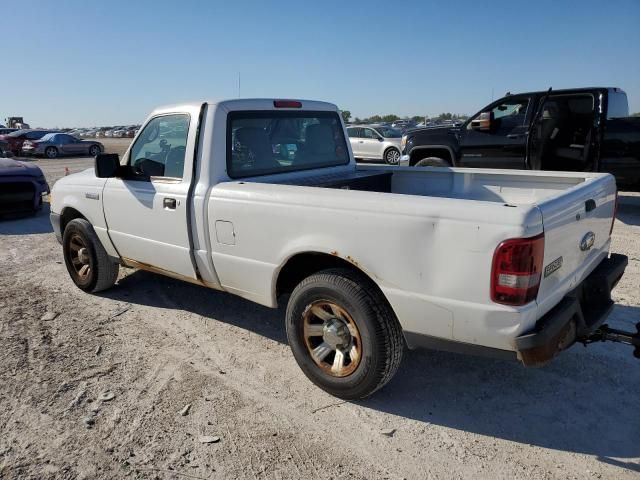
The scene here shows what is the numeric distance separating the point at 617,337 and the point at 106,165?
387 centimetres

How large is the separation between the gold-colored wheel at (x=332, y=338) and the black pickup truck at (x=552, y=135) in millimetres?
6170

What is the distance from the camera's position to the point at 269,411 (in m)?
3.13

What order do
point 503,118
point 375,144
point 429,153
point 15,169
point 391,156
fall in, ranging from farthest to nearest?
point 375,144, point 391,156, point 429,153, point 15,169, point 503,118

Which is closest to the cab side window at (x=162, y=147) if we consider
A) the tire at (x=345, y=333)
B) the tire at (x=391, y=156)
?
the tire at (x=345, y=333)

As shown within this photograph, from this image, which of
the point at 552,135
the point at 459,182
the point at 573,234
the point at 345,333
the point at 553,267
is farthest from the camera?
the point at 552,135

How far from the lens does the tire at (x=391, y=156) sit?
18033 mm

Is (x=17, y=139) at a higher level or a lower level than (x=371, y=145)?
higher

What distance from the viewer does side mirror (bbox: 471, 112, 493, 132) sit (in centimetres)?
866

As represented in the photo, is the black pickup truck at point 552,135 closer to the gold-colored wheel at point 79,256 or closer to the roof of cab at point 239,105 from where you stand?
the roof of cab at point 239,105

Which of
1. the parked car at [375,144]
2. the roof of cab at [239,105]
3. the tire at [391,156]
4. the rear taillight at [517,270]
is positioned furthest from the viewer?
the parked car at [375,144]

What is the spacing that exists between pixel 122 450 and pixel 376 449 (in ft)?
4.56

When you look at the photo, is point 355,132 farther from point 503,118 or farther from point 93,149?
point 93,149

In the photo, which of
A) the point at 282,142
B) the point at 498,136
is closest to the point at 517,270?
the point at 282,142

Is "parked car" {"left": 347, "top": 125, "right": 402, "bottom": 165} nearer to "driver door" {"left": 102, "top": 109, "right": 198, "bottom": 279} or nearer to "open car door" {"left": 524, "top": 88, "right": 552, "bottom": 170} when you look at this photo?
"open car door" {"left": 524, "top": 88, "right": 552, "bottom": 170}
